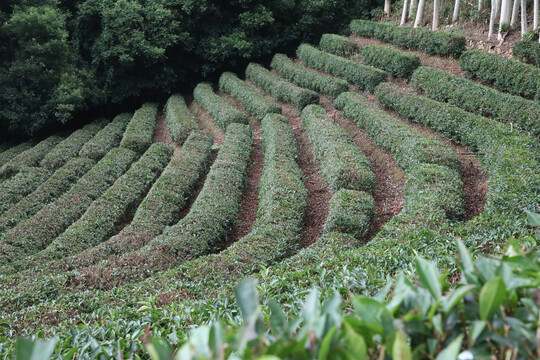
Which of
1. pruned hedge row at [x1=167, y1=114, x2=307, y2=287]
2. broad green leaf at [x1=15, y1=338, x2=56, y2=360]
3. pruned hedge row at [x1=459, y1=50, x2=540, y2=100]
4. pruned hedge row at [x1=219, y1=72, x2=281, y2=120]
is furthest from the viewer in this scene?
pruned hedge row at [x1=219, y1=72, x2=281, y2=120]

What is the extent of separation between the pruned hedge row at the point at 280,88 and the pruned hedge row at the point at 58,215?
6715mm

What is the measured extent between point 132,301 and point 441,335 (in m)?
4.86

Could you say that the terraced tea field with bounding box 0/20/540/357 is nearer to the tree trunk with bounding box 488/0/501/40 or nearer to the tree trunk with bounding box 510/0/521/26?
the tree trunk with bounding box 488/0/501/40

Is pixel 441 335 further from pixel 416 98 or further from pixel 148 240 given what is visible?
pixel 416 98

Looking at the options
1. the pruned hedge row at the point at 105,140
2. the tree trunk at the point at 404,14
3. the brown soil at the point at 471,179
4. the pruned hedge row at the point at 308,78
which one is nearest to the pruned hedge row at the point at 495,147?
the brown soil at the point at 471,179

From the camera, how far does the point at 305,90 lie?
17078mm

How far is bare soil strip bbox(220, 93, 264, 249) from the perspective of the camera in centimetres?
1014

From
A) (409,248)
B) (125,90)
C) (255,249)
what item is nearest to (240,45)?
(125,90)

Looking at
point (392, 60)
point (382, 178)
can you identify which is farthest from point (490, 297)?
point (392, 60)

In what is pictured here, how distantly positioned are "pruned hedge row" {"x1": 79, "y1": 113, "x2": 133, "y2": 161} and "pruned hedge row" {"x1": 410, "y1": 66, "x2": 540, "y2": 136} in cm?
1106

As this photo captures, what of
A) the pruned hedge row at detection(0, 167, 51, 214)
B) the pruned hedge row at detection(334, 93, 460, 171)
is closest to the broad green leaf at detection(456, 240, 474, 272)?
the pruned hedge row at detection(334, 93, 460, 171)

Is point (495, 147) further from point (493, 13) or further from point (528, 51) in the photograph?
point (493, 13)

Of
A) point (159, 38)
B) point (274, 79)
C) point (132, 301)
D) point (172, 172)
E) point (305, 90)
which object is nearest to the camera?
point (132, 301)

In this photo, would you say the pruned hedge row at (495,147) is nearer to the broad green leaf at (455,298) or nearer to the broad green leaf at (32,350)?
the broad green leaf at (455,298)
